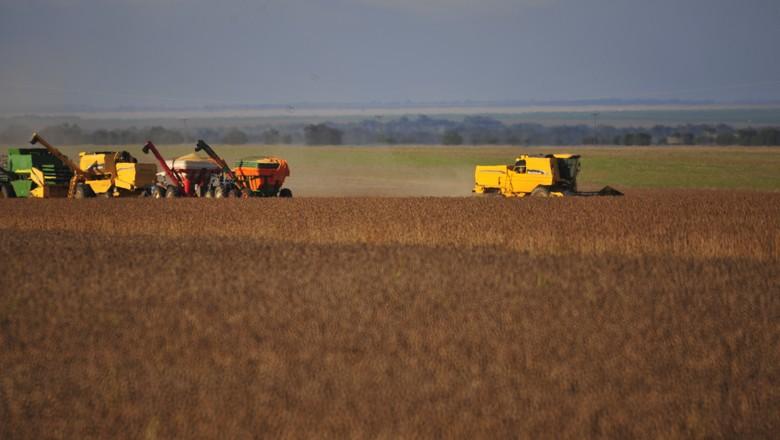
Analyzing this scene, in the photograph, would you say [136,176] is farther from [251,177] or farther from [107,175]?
[251,177]

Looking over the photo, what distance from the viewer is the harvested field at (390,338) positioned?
8.81m

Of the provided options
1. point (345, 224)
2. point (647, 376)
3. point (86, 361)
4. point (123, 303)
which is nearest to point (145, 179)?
point (345, 224)

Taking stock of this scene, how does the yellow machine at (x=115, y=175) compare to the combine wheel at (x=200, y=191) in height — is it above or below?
above

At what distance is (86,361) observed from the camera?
1070 cm

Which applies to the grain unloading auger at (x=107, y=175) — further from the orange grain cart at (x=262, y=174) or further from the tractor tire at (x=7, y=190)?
the orange grain cart at (x=262, y=174)

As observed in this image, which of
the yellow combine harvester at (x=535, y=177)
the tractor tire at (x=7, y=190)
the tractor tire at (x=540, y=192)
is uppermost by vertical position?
the yellow combine harvester at (x=535, y=177)

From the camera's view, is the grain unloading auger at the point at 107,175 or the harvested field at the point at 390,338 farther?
the grain unloading auger at the point at 107,175

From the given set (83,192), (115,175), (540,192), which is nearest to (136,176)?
(115,175)

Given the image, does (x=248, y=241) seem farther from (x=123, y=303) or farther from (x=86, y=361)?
(x=86, y=361)

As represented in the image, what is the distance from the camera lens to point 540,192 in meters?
38.9

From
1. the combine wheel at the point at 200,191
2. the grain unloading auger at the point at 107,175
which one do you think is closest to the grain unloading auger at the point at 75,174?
the grain unloading auger at the point at 107,175

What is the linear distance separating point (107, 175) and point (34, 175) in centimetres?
365

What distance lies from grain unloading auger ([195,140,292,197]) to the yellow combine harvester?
338 inches

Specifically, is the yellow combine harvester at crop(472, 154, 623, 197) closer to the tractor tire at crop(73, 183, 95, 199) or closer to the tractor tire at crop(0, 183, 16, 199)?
the tractor tire at crop(73, 183, 95, 199)
